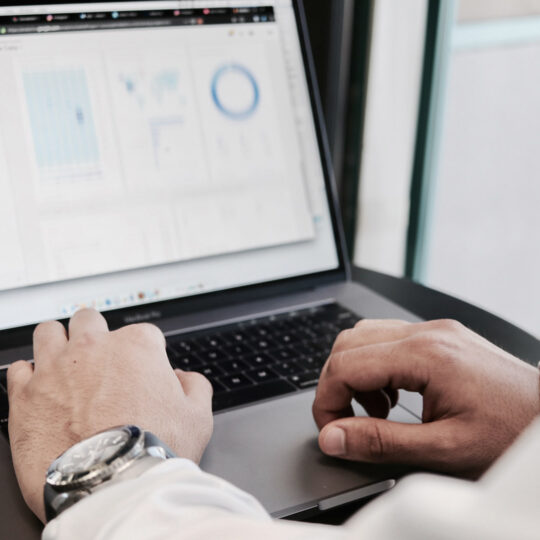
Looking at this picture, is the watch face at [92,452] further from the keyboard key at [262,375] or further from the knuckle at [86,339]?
the keyboard key at [262,375]

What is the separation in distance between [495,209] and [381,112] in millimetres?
760

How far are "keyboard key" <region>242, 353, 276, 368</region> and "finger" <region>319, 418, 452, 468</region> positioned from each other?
177 millimetres

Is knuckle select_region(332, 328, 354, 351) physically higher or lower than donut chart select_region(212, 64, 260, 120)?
lower

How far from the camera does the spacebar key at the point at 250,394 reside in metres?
0.66

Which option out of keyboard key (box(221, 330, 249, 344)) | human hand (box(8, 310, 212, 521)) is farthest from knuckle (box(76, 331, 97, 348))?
keyboard key (box(221, 330, 249, 344))

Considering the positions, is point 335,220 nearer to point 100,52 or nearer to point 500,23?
point 100,52

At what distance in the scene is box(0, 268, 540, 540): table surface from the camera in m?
0.52

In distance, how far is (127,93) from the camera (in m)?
0.82

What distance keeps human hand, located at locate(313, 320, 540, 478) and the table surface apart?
2.4 inches

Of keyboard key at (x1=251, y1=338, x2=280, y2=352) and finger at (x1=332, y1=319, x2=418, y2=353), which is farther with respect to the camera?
keyboard key at (x1=251, y1=338, x2=280, y2=352)

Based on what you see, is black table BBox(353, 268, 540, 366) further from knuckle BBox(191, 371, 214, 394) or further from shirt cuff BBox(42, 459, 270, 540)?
shirt cuff BBox(42, 459, 270, 540)

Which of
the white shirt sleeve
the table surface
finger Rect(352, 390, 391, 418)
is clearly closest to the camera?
the white shirt sleeve

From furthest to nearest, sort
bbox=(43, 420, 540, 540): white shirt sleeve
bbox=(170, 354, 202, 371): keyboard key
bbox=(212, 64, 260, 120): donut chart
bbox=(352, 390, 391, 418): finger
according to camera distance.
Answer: bbox=(212, 64, 260, 120): donut chart → bbox=(170, 354, 202, 371): keyboard key → bbox=(352, 390, 391, 418): finger → bbox=(43, 420, 540, 540): white shirt sleeve

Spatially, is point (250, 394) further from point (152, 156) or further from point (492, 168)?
point (492, 168)
